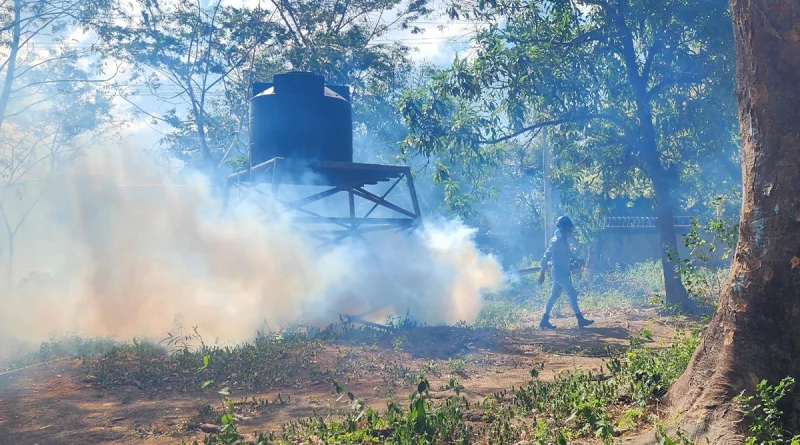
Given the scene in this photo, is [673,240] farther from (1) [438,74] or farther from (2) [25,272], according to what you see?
(2) [25,272]

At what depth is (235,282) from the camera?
46.2 ft

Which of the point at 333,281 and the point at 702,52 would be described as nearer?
the point at 702,52

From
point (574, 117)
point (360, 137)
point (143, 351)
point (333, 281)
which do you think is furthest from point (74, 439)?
point (360, 137)

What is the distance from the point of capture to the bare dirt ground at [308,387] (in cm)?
641

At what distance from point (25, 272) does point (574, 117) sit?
86.1ft

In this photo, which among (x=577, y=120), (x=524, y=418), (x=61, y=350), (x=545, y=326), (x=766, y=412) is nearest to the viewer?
(x=766, y=412)

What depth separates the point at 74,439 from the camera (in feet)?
20.0

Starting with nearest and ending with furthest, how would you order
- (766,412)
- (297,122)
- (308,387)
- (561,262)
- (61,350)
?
(766,412), (308,387), (61,350), (561,262), (297,122)

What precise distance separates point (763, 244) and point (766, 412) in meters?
1.07

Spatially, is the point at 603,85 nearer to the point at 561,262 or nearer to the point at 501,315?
the point at 561,262

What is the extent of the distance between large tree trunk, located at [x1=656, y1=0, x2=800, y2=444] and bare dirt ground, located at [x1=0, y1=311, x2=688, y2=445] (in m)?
2.98

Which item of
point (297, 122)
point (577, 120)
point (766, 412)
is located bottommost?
point (766, 412)

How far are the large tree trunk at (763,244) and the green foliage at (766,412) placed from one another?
69 millimetres

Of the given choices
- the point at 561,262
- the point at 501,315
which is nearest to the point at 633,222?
the point at 501,315
